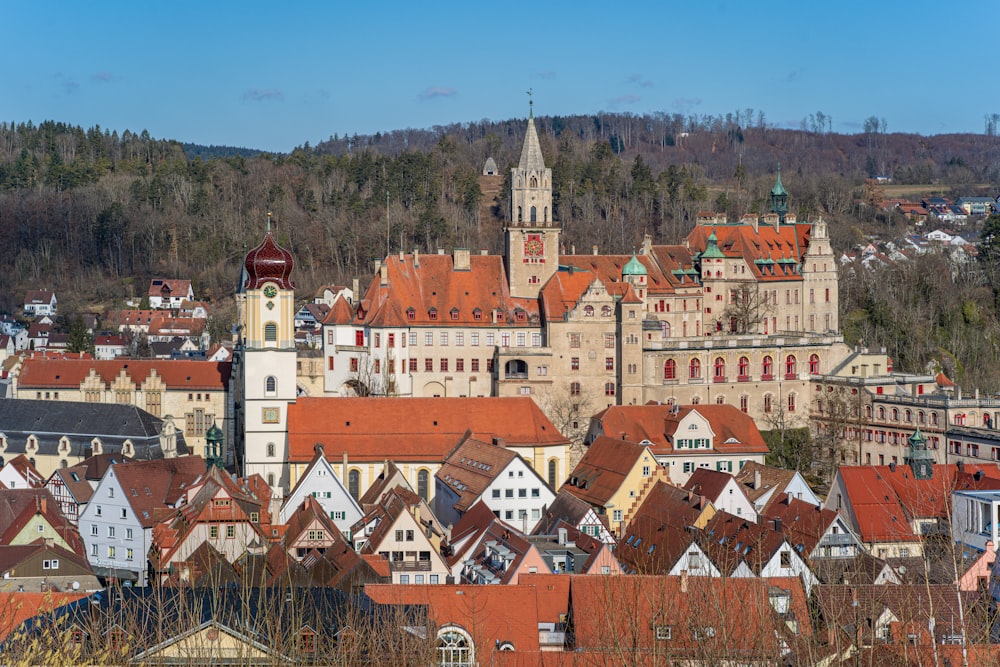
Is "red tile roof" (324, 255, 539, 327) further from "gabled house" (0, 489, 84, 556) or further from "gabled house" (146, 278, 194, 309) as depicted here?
"gabled house" (146, 278, 194, 309)

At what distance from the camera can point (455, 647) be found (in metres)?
31.6

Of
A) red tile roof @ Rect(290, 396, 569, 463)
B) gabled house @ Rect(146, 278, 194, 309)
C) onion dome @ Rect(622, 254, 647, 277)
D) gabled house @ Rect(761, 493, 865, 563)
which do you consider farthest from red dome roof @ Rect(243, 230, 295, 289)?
gabled house @ Rect(146, 278, 194, 309)

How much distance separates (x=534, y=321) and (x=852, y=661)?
50832 millimetres

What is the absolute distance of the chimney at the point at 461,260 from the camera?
247ft

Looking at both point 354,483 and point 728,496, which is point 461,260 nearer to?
point 354,483

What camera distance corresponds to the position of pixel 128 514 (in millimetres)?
56812

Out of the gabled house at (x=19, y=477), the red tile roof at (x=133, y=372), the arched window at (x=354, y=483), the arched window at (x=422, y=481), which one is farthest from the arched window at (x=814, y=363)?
the gabled house at (x=19, y=477)

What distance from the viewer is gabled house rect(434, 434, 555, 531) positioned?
5750cm

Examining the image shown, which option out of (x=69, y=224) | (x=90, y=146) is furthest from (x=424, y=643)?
(x=90, y=146)

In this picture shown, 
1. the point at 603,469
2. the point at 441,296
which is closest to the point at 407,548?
the point at 603,469

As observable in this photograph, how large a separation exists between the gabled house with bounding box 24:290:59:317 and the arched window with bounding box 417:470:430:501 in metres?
64.4

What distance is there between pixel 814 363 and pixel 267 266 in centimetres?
2635

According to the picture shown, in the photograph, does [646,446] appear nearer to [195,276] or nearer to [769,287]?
[769,287]

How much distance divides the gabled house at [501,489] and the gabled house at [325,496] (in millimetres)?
3993
